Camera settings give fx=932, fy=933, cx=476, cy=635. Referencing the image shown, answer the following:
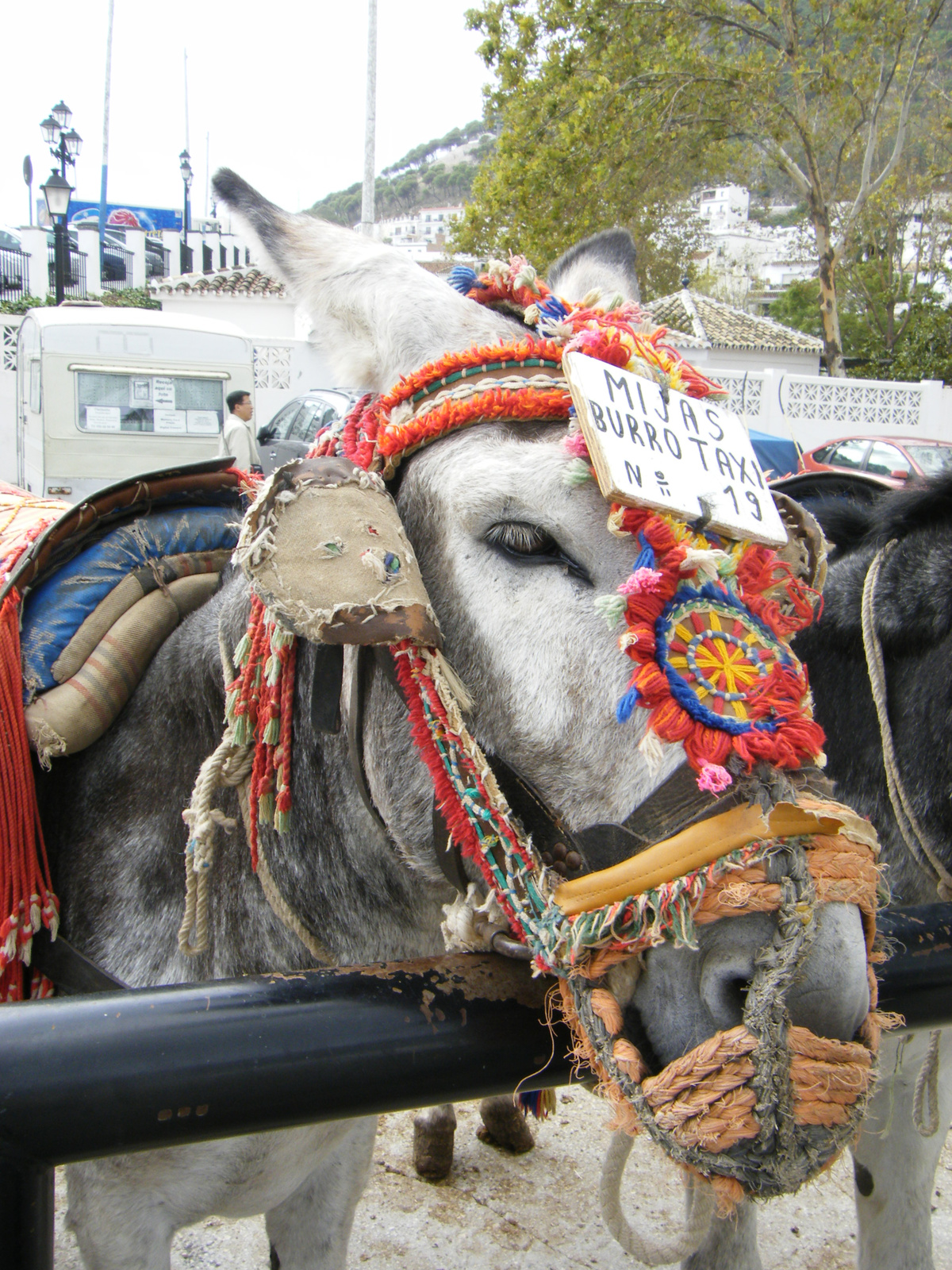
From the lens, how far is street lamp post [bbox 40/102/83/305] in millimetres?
Answer: 15203

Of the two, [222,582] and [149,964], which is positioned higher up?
[222,582]

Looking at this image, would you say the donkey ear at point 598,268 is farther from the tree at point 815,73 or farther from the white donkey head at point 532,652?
the tree at point 815,73

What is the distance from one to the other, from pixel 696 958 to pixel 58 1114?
26.6 inches

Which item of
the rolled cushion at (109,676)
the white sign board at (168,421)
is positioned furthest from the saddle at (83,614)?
the white sign board at (168,421)

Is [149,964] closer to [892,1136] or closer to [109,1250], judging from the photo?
[109,1250]

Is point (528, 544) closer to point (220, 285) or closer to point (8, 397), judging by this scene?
point (8, 397)

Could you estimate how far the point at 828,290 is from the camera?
60.5ft

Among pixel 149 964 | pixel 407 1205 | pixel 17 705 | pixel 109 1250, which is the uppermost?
pixel 17 705

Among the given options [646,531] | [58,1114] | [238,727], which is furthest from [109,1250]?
[646,531]

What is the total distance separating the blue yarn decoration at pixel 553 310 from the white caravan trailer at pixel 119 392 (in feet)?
37.3

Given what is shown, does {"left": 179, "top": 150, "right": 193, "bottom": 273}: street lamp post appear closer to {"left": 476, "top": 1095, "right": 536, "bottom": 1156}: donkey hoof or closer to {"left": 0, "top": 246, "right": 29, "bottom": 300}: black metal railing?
{"left": 0, "top": 246, "right": 29, "bottom": 300}: black metal railing

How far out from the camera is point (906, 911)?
1.25m

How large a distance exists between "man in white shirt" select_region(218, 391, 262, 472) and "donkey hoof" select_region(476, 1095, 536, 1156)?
8468 millimetres

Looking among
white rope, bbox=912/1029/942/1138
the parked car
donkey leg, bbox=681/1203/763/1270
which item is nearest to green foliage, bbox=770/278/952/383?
the parked car
